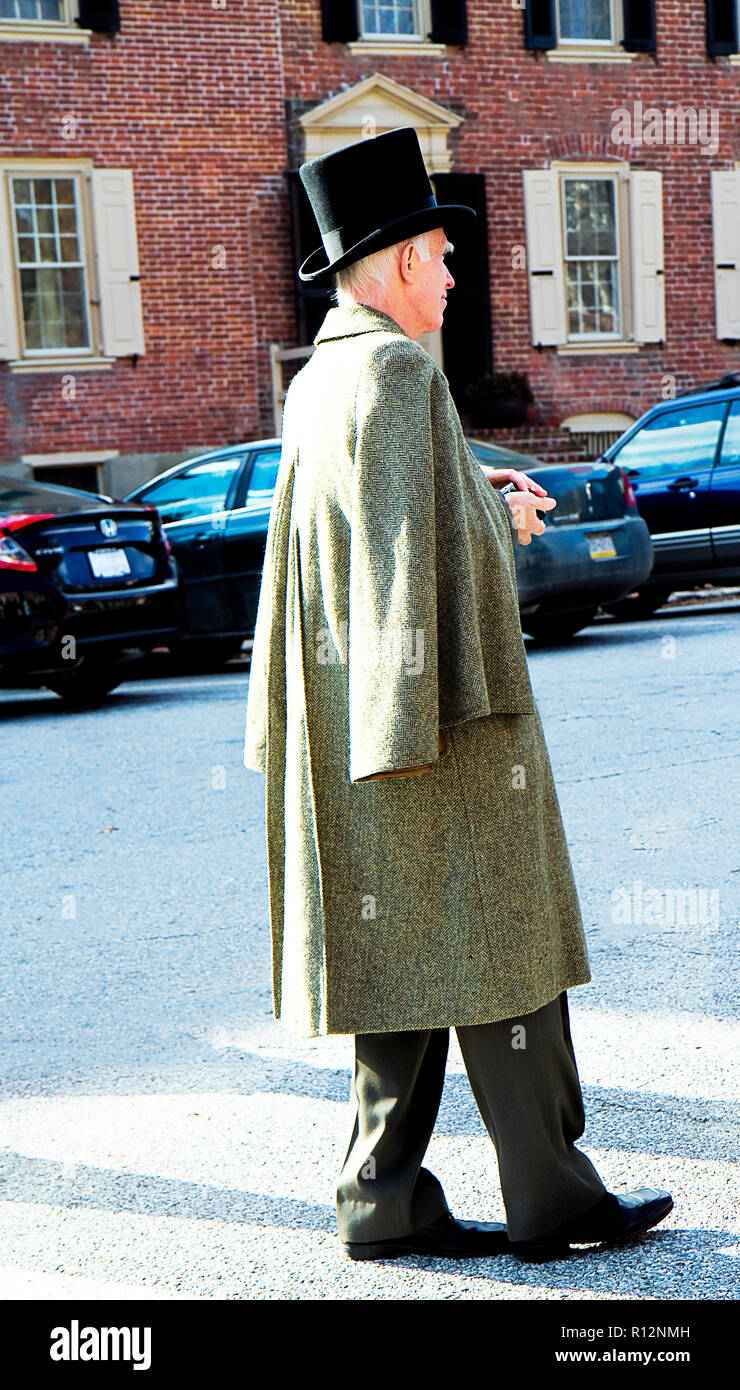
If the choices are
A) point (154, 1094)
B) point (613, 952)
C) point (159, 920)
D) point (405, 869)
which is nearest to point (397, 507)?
point (405, 869)

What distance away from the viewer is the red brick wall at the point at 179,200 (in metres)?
18.6

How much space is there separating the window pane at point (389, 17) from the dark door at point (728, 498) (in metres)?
9.19

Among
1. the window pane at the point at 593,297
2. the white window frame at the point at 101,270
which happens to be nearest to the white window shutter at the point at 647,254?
the window pane at the point at 593,297

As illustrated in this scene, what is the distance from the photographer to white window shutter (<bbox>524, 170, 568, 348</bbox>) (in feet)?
68.1

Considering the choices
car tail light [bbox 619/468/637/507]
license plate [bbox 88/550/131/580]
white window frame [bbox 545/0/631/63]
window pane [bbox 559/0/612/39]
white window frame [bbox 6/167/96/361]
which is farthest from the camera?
window pane [bbox 559/0/612/39]

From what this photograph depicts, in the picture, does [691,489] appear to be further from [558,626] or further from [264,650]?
[264,650]

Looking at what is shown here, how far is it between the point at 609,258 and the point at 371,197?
63.1 ft

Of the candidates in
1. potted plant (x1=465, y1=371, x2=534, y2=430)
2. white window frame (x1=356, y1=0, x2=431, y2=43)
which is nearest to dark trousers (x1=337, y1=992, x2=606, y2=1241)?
potted plant (x1=465, y1=371, x2=534, y2=430)

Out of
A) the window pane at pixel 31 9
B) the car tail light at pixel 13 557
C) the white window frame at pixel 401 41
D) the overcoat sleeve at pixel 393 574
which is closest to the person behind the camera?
the overcoat sleeve at pixel 393 574

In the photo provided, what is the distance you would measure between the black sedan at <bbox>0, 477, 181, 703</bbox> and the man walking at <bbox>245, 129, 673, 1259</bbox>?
724cm

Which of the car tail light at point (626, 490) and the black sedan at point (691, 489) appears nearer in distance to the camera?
the car tail light at point (626, 490)

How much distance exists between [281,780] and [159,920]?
242 centimetres

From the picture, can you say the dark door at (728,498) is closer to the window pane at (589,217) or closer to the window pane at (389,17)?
the window pane at (589,217)

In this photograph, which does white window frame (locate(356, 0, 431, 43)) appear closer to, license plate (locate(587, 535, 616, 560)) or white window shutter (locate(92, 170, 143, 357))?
white window shutter (locate(92, 170, 143, 357))
